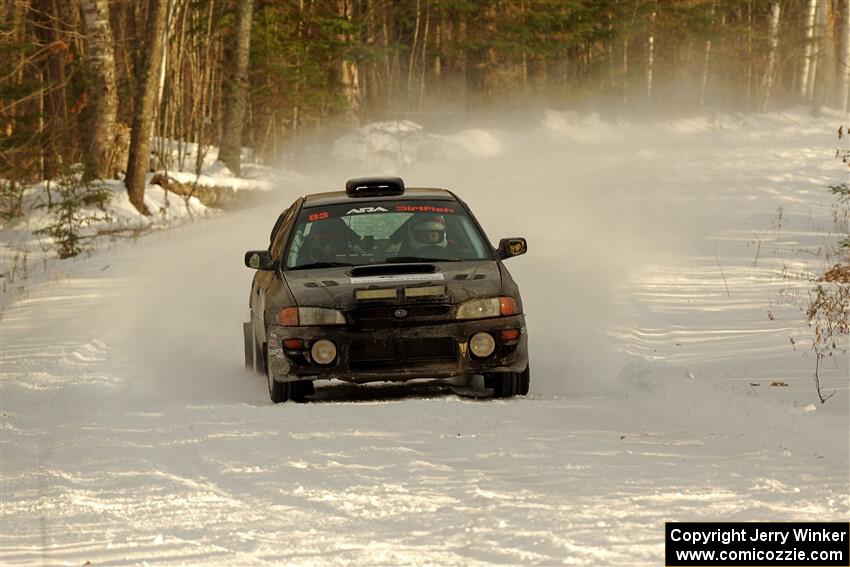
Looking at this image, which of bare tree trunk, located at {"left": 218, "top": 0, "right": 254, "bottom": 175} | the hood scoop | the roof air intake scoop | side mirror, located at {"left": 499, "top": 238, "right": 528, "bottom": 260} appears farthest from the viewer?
bare tree trunk, located at {"left": 218, "top": 0, "right": 254, "bottom": 175}

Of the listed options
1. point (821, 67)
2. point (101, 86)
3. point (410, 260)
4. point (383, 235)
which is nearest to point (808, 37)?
point (821, 67)

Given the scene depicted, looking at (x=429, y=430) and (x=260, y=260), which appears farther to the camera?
(x=260, y=260)

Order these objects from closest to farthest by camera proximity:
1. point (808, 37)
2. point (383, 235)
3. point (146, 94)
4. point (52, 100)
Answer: point (383, 235) → point (146, 94) → point (52, 100) → point (808, 37)

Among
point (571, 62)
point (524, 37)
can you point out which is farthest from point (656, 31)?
point (524, 37)

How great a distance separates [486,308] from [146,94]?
17215 mm

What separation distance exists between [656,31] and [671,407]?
49.4 m

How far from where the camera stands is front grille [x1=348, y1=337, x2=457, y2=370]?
892cm

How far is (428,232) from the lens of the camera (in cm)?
1013

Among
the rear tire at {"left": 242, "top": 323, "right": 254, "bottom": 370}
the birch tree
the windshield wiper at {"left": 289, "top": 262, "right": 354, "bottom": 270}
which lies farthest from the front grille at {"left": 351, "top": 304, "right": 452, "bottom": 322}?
the birch tree

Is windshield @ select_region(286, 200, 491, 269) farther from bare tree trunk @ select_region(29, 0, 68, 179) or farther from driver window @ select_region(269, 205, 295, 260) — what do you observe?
bare tree trunk @ select_region(29, 0, 68, 179)

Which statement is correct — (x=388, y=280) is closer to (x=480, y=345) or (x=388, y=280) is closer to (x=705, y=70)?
(x=480, y=345)

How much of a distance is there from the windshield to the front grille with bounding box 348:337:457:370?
41.0 inches

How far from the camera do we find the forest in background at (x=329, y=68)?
2506 cm

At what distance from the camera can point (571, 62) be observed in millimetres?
57812
